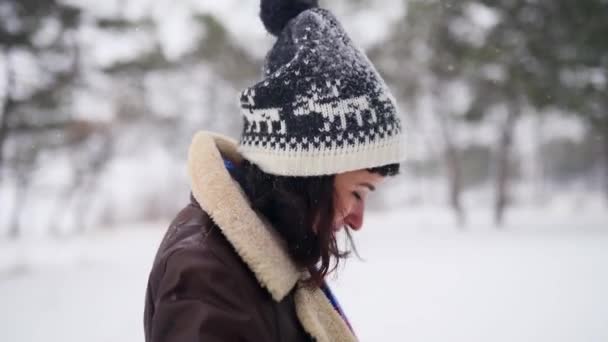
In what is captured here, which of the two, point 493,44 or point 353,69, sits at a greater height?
point 493,44

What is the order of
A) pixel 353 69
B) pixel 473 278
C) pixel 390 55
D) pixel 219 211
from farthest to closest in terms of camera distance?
pixel 390 55 < pixel 473 278 < pixel 353 69 < pixel 219 211

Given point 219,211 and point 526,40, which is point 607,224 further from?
point 219,211

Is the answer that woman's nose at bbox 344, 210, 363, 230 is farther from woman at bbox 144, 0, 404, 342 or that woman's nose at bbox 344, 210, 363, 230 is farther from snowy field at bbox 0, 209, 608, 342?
snowy field at bbox 0, 209, 608, 342

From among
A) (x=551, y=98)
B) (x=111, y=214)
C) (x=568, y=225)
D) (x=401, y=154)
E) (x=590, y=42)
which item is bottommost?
(x=111, y=214)

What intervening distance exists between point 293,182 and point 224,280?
0.30 meters

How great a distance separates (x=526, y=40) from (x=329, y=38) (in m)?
8.78

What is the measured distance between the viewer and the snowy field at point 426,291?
3.06 m

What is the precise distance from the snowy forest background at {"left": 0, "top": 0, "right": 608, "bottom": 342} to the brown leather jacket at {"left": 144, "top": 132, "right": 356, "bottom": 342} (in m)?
0.82

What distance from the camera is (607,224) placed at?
8.84 metres

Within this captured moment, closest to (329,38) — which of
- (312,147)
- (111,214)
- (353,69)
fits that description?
(353,69)

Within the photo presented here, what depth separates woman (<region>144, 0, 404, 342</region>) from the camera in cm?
84

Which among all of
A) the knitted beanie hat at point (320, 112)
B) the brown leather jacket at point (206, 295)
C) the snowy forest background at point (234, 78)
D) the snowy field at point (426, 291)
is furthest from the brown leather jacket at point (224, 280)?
the snowy forest background at point (234, 78)

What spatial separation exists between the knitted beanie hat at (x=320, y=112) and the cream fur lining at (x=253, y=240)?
0.38 feet

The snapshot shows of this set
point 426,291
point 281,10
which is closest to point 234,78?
point 426,291
